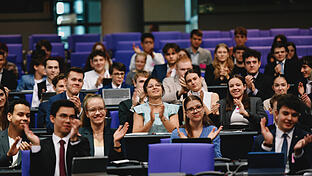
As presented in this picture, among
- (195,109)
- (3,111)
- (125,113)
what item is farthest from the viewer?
(125,113)

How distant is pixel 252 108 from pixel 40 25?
9.24m

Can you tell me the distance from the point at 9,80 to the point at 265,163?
4969mm

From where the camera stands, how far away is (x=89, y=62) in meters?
8.17

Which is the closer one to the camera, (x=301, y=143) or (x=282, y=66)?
(x=301, y=143)

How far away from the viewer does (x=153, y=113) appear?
19.1 ft

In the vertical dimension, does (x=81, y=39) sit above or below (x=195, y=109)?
above

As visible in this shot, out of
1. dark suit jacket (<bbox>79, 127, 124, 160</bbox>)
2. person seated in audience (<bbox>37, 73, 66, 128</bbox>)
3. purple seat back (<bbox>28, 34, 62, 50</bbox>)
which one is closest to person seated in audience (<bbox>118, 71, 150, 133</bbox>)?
person seated in audience (<bbox>37, 73, 66, 128</bbox>)

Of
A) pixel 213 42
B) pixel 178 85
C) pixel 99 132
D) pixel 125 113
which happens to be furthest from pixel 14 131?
pixel 213 42

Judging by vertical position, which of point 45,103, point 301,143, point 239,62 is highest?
point 239,62

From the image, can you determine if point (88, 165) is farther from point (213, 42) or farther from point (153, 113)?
point (213, 42)

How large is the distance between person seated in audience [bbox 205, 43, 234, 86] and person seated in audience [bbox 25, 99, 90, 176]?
3.40m

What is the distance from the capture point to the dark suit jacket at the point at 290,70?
25.3ft

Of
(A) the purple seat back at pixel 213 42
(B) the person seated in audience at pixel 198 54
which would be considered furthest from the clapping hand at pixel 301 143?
(A) the purple seat back at pixel 213 42

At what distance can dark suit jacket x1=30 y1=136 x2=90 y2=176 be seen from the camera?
14.2 feet
